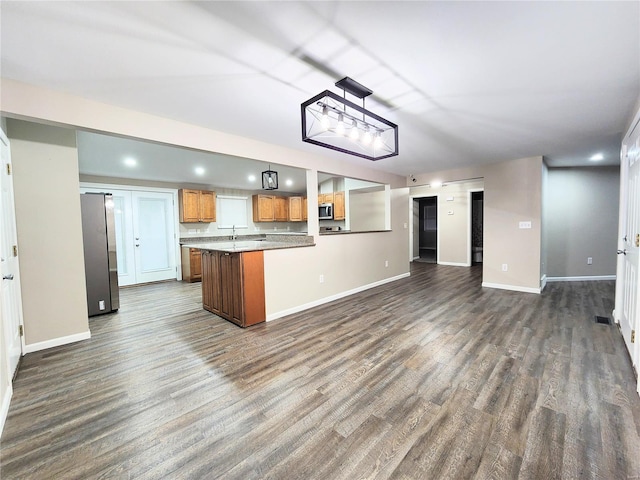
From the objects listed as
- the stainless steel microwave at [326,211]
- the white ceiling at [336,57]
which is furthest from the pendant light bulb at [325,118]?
the stainless steel microwave at [326,211]

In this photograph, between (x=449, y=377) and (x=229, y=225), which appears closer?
(x=449, y=377)

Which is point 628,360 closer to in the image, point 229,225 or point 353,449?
point 353,449

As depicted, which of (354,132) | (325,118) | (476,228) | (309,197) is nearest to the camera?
(325,118)

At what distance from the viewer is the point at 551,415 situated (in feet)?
5.64

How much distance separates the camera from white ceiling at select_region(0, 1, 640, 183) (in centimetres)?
137

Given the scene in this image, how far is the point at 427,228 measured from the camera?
373 inches

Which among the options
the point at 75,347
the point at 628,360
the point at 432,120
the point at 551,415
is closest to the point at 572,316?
the point at 628,360

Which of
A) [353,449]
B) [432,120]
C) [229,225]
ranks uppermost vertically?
[432,120]

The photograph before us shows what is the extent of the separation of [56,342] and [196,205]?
4.10 m

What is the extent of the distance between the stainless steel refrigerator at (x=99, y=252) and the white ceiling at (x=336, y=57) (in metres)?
2.03

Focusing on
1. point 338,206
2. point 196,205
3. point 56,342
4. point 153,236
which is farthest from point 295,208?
point 56,342

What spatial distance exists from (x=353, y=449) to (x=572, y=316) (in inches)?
142

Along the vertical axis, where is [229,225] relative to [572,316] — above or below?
above

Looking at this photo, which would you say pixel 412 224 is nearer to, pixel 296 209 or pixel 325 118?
pixel 296 209
